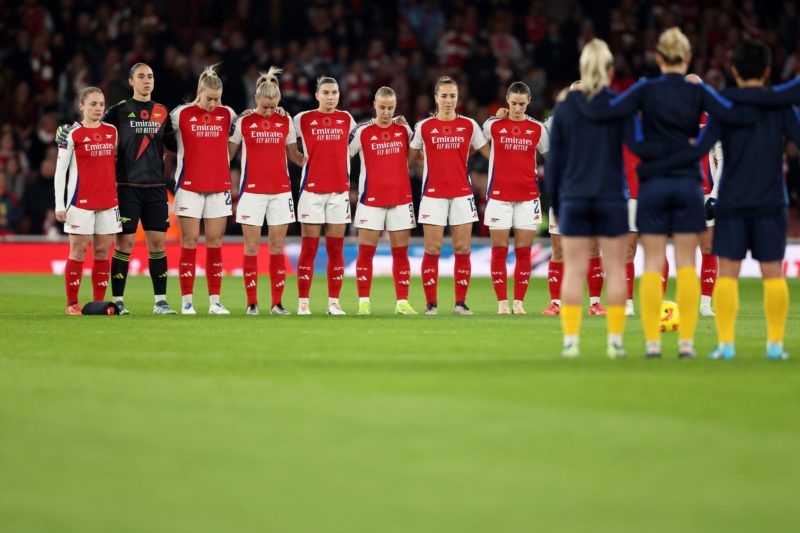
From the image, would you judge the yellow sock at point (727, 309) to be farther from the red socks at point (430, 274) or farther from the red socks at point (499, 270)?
the red socks at point (430, 274)

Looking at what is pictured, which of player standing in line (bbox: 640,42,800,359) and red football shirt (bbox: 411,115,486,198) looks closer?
player standing in line (bbox: 640,42,800,359)

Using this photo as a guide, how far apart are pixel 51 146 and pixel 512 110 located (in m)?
11.4

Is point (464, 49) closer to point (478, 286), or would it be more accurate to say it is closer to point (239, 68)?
point (239, 68)

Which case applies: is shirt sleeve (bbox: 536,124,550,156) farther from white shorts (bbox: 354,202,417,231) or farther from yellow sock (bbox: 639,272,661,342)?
yellow sock (bbox: 639,272,661,342)

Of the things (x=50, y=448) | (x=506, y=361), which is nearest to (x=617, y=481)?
(x=50, y=448)

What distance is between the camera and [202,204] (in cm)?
1309

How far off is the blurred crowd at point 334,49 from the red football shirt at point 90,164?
28.2 ft

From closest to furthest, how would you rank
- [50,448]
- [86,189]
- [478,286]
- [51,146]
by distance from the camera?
[50,448] < [86,189] < [478,286] < [51,146]

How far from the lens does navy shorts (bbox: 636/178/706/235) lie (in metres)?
8.49

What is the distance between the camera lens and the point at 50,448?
18.4ft

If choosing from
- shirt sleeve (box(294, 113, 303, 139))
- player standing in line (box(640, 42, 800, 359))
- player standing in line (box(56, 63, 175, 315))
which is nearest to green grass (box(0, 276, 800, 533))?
player standing in line (box(640, 42, 800, 359))

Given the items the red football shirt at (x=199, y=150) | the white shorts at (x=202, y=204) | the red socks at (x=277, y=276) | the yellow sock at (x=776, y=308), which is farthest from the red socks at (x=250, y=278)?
the yellow sock at (x=776, y=308)

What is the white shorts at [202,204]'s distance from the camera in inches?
512

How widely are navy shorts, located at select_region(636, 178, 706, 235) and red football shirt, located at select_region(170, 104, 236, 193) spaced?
5.68m
